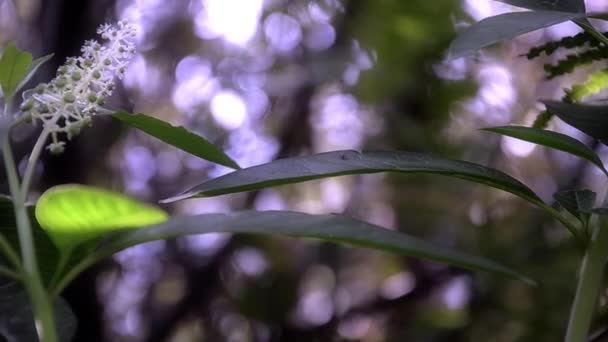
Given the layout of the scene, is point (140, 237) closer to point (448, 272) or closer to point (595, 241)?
point (595, 241)

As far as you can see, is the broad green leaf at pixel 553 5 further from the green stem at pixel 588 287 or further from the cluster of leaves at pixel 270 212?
the green stem at pixel 588 287

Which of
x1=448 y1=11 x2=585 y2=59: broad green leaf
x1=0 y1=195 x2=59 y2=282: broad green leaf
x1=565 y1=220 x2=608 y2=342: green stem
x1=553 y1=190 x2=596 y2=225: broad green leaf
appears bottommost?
x1=565 y1=220 x2=608 y2=342: green stem

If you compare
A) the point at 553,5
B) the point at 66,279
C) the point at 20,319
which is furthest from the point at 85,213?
the point at 553,5

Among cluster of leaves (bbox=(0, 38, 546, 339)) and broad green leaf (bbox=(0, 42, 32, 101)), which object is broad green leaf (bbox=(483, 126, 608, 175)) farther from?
broad green leaf (bbox=(0, 42, 32, 101))

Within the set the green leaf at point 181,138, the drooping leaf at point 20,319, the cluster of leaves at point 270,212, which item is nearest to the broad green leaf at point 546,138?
the cluster of leaves at point 270,212

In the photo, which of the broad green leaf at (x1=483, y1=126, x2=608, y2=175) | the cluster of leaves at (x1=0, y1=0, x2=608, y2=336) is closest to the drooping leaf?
the cluster of leaves at (x1=0, y1=0, x2=608, y2=336)

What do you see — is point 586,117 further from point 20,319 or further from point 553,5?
point 20,319

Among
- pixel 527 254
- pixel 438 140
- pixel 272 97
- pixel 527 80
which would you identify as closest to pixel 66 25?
pixel 272 97
